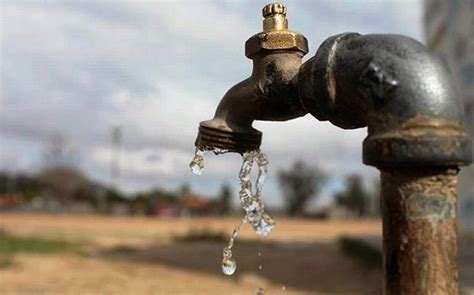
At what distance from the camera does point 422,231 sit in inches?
37.1

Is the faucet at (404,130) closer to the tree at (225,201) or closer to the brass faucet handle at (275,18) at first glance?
the brass faucet handle at (275,18)

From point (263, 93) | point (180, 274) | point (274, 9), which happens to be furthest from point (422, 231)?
point (180, 274)

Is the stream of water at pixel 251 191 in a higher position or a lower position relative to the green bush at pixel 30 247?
higher

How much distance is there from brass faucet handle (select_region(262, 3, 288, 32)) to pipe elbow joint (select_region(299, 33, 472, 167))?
0.63 feet

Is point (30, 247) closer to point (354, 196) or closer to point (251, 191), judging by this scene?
point (251, 191)

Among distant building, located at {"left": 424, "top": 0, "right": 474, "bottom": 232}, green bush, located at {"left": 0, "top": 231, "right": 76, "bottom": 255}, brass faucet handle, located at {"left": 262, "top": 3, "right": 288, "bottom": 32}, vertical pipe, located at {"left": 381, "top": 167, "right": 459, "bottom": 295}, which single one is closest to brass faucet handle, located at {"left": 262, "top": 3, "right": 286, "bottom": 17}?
brass faucet handle, located at {"left": 262, "top": 3, "right": 288, "bottom": 32}

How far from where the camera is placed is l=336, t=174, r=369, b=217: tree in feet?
168

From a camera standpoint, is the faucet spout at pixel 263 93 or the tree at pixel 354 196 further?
the tree at pixel 354 196

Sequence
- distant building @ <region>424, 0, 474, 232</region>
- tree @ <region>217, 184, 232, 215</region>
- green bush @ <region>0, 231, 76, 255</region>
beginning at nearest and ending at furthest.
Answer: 1. distant building @ <region>424, 0, 474, 232</region>
2. green bush @ <region>0, 231, 76, 255</region>
3. tree @ <region>217, 184, 232, 215</region>

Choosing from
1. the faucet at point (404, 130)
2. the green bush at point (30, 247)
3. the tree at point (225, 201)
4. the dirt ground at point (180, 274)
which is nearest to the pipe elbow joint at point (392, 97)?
the faucet at point (404, 130)

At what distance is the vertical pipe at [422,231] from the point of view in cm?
94

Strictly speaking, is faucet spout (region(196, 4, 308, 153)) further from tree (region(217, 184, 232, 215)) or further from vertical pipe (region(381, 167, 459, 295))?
tree (region(217, 184, 232, 215))

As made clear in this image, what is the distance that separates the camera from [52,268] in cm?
1003

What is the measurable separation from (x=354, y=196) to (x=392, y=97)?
52.2 metres
